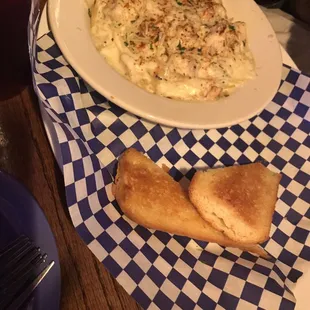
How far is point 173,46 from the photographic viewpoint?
51.8 inches

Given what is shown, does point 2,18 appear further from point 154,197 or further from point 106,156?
point 154,197

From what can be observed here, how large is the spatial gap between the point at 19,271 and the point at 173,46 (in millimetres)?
772

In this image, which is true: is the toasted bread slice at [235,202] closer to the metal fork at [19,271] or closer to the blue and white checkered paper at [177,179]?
the blue and white checkered paper at [177,179]

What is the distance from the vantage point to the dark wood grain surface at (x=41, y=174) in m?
1.05

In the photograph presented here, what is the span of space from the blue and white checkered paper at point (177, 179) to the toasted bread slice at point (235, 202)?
0.28ft

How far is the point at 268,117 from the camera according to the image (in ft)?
4.79

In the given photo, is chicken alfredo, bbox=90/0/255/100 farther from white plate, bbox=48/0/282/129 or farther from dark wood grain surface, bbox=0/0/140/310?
dark wood grain surface, bbox=0/0/140/310

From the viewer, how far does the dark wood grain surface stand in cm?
105

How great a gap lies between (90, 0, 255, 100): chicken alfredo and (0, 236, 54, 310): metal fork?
0.55 m

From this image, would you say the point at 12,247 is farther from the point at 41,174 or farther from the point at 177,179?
the point at 177,179

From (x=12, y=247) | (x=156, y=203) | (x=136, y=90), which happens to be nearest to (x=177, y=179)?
(x=156, y=203)

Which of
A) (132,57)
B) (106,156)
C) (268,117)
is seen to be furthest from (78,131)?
(268,117)

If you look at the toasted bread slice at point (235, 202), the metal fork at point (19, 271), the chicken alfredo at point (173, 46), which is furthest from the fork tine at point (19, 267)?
the chicken alfredo at point (173, 46)

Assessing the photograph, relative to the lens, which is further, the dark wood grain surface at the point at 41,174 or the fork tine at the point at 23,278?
the dark wood grain surface at the point at 41,174
